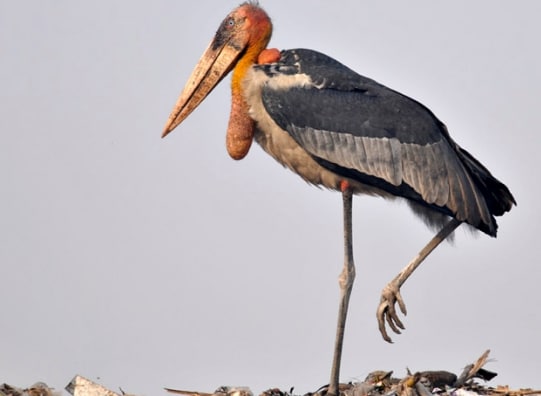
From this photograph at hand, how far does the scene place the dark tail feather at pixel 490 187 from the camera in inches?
433

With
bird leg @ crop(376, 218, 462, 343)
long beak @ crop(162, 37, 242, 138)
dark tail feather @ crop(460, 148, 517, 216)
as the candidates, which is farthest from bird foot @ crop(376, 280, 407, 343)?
long beak @ crop(162, 37, 242, 138)

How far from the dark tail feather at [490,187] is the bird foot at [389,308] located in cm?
112

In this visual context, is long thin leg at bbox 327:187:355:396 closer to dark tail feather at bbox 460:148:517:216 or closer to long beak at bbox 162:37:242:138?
dark tail feather at bbox 460:148:517:216

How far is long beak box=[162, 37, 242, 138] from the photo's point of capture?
37.1ft

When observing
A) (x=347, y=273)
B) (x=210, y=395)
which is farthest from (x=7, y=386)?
(x=347, y=273)

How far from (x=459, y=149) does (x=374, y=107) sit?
0.82m

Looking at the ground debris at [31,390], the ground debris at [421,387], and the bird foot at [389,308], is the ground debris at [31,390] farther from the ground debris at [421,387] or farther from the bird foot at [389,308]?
the bird foot at [389,308]

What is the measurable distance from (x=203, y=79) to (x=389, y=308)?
8.22 ft

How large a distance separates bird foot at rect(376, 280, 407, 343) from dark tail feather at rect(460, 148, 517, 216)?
3.67ft

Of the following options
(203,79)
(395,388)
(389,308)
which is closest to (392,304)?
(389,308)

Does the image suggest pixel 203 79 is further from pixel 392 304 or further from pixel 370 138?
pixel 392 304

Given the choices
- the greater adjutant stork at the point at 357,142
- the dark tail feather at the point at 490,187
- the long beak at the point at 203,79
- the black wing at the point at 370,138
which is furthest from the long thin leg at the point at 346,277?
the long beak at the point at 203,79

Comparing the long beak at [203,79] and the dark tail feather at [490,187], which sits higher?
the long beak at [203,79]

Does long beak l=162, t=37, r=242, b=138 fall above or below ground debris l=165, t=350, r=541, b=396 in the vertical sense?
above
